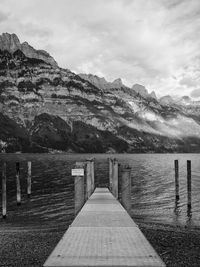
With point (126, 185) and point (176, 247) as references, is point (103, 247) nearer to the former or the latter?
point (176, 247)

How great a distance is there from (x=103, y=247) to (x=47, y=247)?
8.43m

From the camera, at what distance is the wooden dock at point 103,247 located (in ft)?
27.6

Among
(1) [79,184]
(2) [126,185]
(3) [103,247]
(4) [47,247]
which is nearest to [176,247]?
(2) [126,185]

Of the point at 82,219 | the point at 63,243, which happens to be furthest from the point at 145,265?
the point at 82,219

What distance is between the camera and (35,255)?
15820 mm

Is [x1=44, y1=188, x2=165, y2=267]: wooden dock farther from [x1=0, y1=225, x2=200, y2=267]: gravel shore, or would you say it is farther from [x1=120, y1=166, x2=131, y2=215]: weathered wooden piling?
[x1=120, y1=166, x2=131, y2=215]: weathered wooden piling

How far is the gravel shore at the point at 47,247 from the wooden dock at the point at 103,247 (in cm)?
306

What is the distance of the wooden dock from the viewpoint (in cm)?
842

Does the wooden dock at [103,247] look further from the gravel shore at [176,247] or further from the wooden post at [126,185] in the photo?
the wooden post at [126,185]

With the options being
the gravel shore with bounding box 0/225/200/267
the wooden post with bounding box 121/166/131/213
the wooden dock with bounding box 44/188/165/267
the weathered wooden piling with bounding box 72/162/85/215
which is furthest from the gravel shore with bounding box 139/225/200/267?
the weathered wooden piling with bounding box 72/162/85/215

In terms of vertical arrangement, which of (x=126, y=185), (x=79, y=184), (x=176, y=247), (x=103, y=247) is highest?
(x=79, y=184)

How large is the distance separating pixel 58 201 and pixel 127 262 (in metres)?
33.3

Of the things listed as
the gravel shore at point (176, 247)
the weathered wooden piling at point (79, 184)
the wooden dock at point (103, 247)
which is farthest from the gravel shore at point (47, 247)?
the wooden dock at point (103, 247)

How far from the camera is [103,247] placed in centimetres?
984
